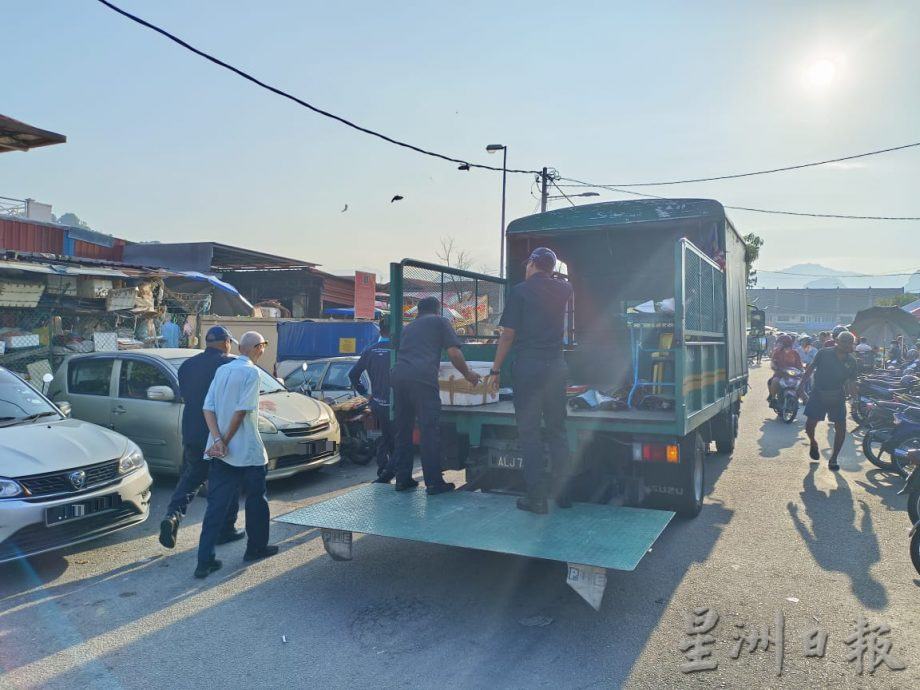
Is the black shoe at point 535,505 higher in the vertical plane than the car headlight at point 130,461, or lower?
lower

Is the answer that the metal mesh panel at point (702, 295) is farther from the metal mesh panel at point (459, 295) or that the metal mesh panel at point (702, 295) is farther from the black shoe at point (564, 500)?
the metal mesh panel at point (459, 295)

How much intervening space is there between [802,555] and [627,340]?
371 centimetres

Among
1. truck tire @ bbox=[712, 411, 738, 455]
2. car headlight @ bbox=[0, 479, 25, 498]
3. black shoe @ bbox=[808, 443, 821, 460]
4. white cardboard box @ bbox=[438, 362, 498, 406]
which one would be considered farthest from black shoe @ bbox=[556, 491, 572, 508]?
black shoe @ bbox=[808, 443, 821, 460]

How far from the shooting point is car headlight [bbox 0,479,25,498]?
16.0ft

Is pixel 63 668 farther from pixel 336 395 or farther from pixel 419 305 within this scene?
pixel 336 395

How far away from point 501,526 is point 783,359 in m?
11.5

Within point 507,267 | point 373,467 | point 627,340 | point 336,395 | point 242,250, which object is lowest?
point 373,467

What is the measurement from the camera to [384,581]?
198 inches

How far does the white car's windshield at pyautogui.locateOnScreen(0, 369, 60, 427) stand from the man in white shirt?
200 centimetres

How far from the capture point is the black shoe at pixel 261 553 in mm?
5496

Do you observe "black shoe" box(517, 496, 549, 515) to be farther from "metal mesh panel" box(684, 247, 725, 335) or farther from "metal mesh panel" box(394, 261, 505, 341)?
"metal mesh panel" box(394, 261, 505, 341)

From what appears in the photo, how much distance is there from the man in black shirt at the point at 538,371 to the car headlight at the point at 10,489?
360 cm

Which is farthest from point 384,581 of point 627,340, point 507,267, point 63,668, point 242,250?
point 242,250

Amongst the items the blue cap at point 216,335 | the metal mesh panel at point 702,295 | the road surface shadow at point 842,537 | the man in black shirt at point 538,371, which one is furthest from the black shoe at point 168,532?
the road surface shadow at point 842,537
